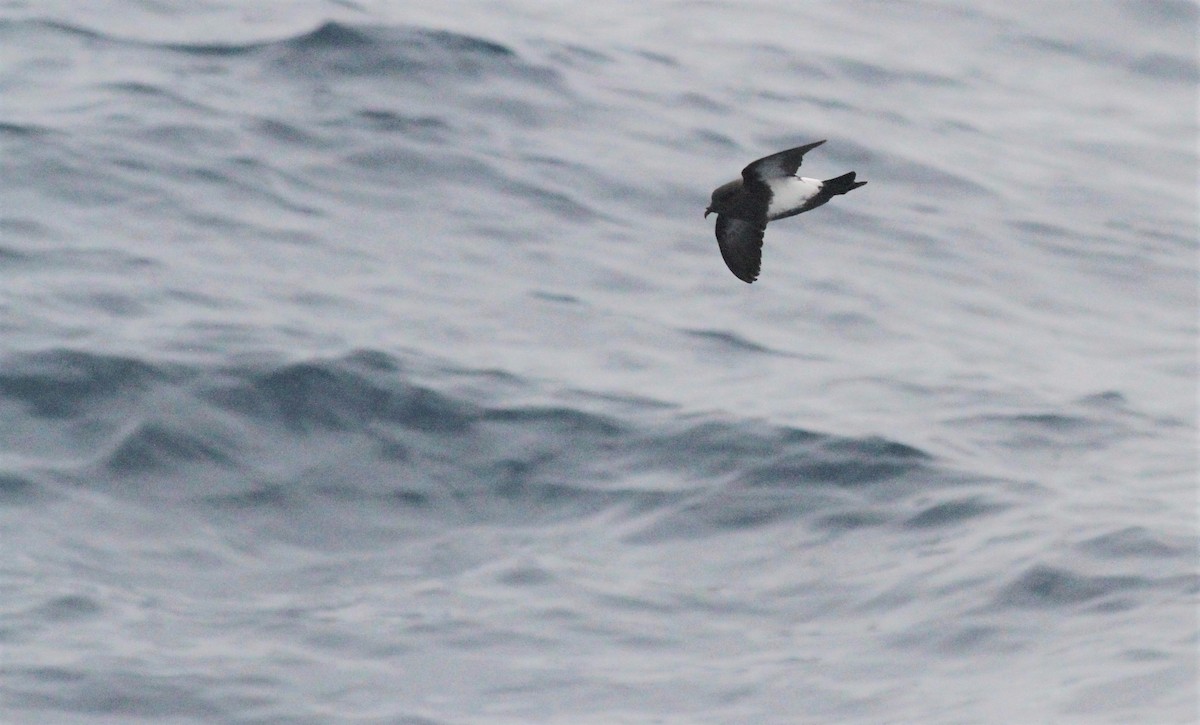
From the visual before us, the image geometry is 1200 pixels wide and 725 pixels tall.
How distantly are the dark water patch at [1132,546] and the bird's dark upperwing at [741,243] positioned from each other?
444cm

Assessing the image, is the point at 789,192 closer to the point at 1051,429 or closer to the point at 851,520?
the point at 851,520

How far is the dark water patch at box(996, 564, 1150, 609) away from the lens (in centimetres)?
1117

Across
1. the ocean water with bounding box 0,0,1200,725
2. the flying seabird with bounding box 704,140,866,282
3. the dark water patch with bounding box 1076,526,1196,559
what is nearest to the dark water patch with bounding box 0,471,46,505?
the ocean water with bounding box 0,0,1200,725

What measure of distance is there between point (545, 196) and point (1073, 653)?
21.7ft

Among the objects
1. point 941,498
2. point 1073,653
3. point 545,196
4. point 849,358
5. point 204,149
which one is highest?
point 204,149

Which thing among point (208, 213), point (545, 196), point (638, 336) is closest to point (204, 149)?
point (208, 213)

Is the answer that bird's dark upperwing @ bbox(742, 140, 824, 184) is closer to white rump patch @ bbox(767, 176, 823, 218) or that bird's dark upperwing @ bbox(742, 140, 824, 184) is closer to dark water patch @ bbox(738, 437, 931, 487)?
white rump patch @ bbox(767, 176, 823, 218)

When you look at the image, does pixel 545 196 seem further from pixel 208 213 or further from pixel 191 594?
pixel 191 594

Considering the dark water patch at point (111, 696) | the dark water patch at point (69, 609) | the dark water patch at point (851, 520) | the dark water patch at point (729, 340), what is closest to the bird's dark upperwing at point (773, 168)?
the dark water patch at point (111, 696)

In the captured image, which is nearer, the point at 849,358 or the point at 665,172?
the point at 849,358

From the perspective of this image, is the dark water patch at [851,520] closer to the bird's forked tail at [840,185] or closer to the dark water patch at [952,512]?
the dark water patch at [952,512]

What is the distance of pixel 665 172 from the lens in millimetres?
16938

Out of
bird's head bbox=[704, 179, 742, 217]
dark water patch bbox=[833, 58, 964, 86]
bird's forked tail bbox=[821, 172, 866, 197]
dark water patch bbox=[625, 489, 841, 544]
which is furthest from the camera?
dark water patch bbox=[833, 58, 964, 86]

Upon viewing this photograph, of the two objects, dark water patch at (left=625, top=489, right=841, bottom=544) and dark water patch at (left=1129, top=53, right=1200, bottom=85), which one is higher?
dark water patch at (left=1129, top=53, right=1200, bottom=85)
